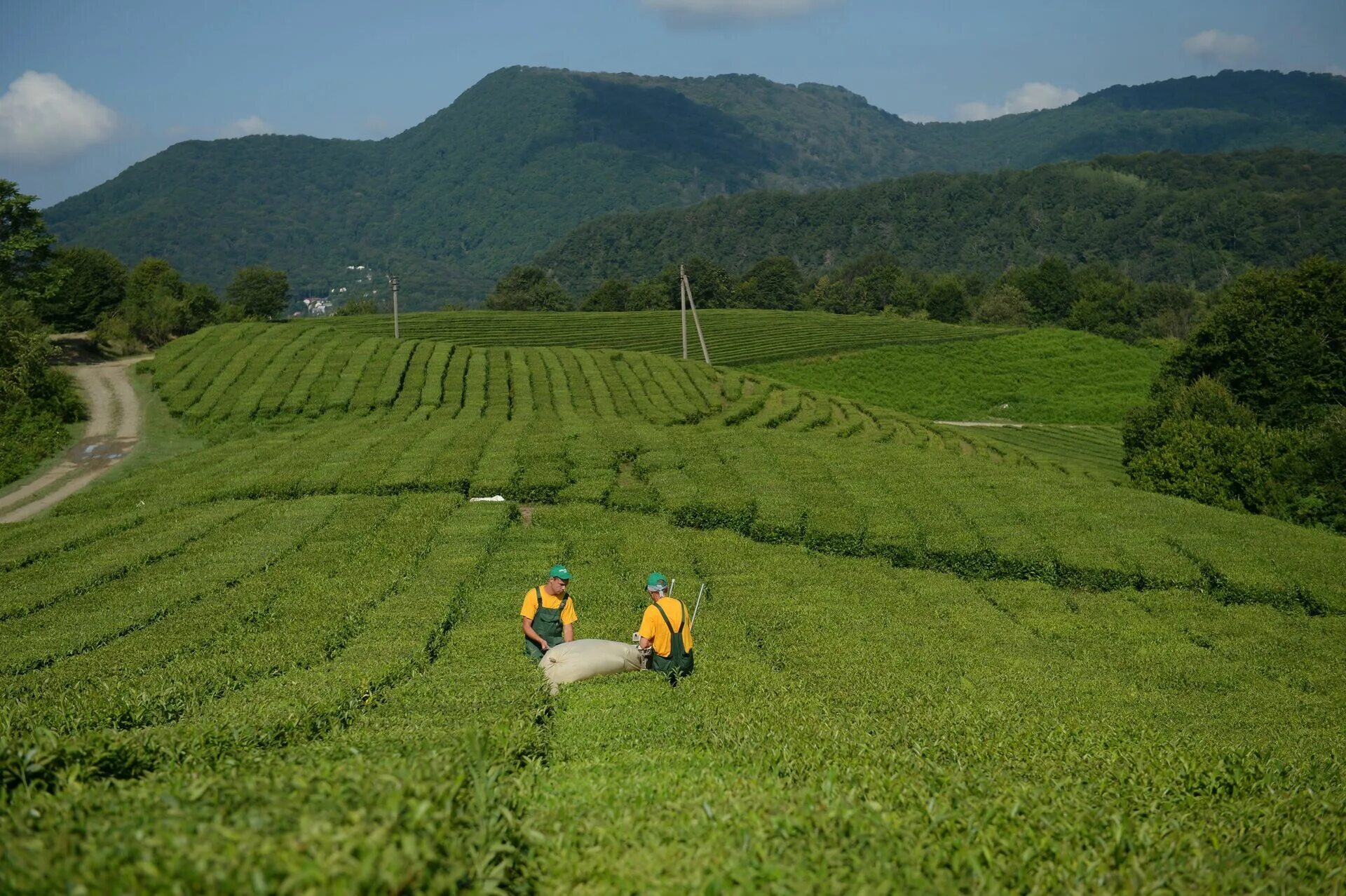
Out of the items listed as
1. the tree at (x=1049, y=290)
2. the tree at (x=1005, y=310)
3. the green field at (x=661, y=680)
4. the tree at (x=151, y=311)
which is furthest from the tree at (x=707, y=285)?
the green field at (x=661, y=680)

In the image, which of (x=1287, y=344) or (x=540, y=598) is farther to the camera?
(x=1287, y=344)

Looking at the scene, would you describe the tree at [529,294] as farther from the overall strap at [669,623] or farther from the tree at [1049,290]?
the overall strap at [669,623]

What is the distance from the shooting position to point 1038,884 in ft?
19.3

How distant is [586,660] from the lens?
12812 mm

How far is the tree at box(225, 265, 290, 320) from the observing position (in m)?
94.1

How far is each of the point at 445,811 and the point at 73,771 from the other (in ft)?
9.37

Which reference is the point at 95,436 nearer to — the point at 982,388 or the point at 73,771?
the point at 73,771

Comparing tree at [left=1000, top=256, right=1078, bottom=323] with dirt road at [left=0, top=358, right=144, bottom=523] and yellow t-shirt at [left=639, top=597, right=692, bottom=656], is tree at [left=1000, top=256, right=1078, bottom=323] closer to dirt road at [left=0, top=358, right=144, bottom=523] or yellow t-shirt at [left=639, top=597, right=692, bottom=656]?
dirt road at [left=0, top=358, right=144, bottom=523]

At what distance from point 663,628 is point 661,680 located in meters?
0.67

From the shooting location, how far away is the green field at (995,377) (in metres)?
78.5

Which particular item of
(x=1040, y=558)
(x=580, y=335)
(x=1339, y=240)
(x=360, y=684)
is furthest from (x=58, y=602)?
(x=1339, y=240)

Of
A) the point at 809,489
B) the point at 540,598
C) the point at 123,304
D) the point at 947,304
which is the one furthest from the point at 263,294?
the point at 540,598

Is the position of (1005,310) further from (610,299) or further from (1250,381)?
(1250,381)

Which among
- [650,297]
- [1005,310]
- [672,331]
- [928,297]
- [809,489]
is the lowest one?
[1005,310]
